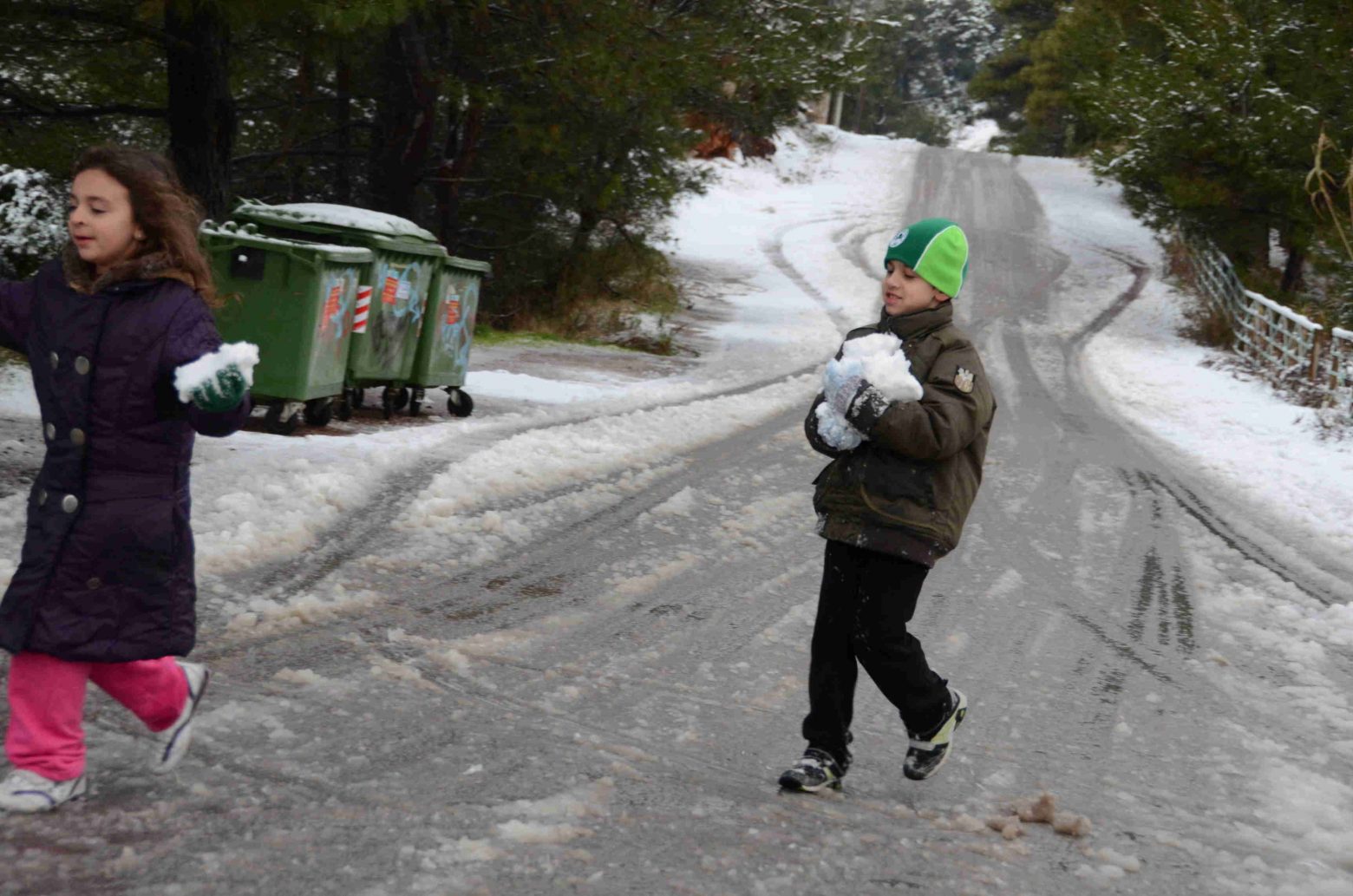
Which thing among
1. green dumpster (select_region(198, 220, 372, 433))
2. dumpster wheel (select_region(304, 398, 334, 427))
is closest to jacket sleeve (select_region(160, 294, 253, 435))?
green dumpster (select_region(198, 220, 372, 433))

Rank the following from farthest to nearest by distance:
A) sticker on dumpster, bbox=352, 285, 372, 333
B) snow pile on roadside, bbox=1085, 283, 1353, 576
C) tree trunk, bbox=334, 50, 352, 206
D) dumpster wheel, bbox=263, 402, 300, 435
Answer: tree trunk, bbox=334, 50, 352, 206 < snow pile on roadside, bbox=1085, 283, 1353, 576 < sticker on dumpster, bbox=352, 285, 372, 333 < dumpster wheel, bbox=263, 402, 300, 435

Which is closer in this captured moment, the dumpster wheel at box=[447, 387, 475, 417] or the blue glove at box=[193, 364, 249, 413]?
the blue glove at box=[193, 364, 249, 413]

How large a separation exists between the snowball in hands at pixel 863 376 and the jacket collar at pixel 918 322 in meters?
0.11

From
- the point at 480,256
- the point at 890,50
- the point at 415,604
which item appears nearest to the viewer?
the point at 415,604

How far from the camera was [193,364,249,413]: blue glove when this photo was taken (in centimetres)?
325

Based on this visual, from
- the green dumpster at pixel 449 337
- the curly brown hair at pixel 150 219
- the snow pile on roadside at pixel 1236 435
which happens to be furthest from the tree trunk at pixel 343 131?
the curly brown hair at pixel 150 219

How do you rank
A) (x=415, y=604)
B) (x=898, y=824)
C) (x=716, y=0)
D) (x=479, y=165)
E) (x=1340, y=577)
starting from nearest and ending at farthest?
(x=898, y=824)
(x=415, y=604)
(x=1340, y=577)
(x=716, y=0)
(x=479, y=165)

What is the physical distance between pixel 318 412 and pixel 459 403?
68.5 inches

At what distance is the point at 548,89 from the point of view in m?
14.9

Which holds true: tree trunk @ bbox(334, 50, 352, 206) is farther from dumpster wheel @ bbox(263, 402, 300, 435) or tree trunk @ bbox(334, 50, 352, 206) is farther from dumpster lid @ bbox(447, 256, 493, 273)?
dumpster wheel @ bbox(263, 402, 300, 435)

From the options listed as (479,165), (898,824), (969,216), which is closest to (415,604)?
(898,824)

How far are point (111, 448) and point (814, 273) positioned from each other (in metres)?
27.9

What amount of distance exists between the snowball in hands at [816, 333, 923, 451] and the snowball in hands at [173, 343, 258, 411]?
1469 mm

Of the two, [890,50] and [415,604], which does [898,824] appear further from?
[890,50]
